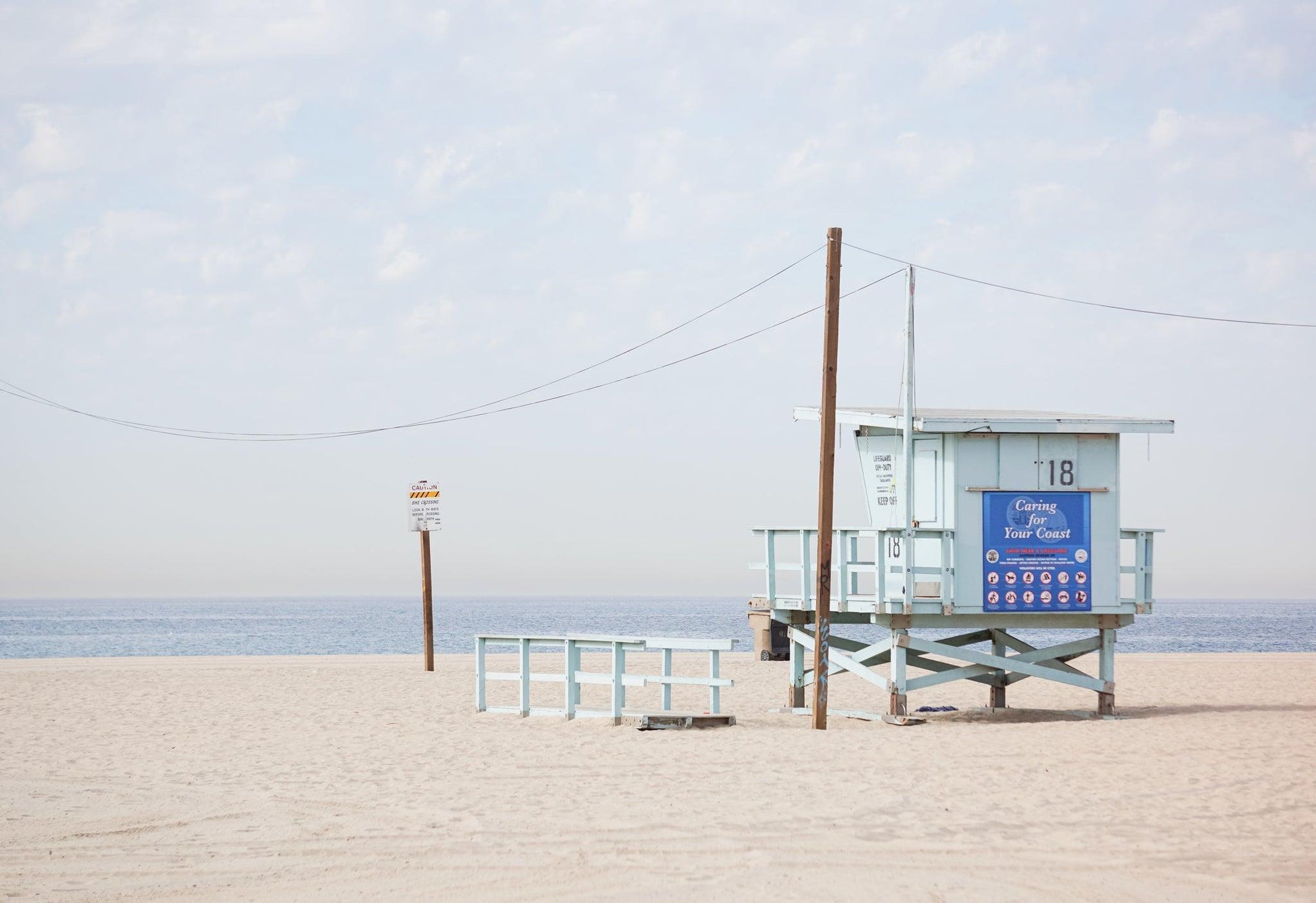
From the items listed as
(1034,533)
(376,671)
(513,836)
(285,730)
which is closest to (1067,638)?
(376,671)

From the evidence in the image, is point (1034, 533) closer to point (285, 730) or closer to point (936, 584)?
point (936, 584)

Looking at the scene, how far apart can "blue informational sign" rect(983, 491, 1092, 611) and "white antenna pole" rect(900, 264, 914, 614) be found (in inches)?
41.4

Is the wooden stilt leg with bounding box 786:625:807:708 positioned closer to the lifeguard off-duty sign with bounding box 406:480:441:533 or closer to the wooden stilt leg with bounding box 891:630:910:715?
the wooden stilt leg with bounding box 891:630:910:715

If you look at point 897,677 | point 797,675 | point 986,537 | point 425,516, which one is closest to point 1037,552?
point 986,537

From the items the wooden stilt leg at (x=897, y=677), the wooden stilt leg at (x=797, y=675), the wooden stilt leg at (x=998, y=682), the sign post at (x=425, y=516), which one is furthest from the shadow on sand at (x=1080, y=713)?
the sign post at (x=425, y=516)

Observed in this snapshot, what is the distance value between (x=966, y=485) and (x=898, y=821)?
726 centimetres

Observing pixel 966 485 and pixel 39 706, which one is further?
pixel 39 706

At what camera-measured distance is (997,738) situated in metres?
14.6

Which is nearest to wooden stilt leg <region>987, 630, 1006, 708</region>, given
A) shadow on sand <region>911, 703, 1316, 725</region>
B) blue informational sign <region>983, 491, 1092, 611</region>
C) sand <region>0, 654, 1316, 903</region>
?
shadow on sand <region>911, 703, 1316, 725</region>

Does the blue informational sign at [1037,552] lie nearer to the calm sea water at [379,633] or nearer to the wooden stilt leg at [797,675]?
the wooden stilt leg at [797,675]

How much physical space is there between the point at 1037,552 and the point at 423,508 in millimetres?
13196

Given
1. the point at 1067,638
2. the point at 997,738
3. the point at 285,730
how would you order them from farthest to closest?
the point at 1067,638, the point at 285,730, the point at 997,738

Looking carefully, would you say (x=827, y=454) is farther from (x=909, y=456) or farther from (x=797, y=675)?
(x=797, y=675)

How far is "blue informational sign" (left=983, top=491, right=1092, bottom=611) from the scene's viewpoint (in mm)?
16375
